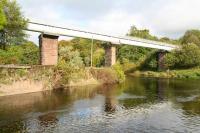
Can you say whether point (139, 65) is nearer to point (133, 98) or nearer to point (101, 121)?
point (133, 98)

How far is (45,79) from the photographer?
2035 inches

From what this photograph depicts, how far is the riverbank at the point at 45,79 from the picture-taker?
46.0m

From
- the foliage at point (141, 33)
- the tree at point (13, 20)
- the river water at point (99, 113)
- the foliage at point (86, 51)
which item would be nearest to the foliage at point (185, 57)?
the foliage at point (86, 51)

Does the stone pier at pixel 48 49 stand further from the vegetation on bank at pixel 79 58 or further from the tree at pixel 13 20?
the tree at pixel 13 20

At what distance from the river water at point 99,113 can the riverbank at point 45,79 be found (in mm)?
2460

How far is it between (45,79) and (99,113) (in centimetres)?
2049

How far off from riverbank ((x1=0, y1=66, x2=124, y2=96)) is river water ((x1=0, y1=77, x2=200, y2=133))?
8.07 ft

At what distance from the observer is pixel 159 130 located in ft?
87.2

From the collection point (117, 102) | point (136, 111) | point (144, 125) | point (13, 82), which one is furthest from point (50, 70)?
point (144, 125)

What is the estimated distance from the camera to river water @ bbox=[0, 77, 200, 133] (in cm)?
2738

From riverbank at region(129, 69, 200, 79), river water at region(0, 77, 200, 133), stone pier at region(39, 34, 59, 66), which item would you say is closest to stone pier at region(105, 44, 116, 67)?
stone pier at region(39, 34, 59, 66)

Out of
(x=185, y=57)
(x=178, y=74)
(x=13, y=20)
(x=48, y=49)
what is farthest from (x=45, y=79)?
(x=185, y=57)

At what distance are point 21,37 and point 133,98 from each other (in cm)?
2573

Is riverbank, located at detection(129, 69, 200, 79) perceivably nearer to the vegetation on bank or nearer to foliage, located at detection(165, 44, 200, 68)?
the vegetation on bank
